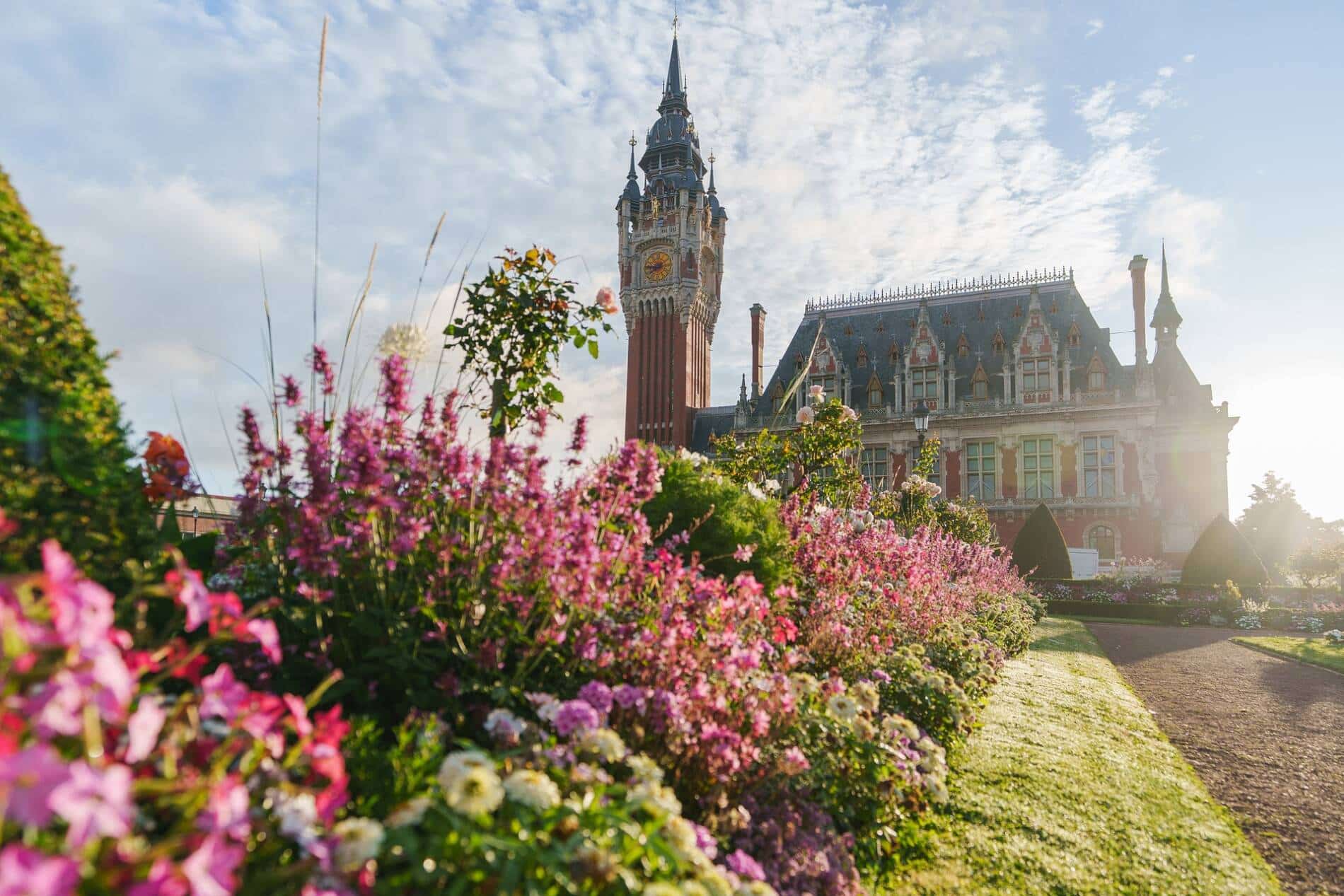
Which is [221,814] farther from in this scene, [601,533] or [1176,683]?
[1176,683]

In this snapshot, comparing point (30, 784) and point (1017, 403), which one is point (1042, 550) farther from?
point (30, 784)

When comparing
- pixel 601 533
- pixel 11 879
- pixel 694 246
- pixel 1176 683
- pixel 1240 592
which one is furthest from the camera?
pixel 694 246

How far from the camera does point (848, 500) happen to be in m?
11.4

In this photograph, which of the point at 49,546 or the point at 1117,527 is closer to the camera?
the point at 49,546

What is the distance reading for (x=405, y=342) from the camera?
376 centimetres

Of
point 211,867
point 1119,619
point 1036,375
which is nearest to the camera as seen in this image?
point 211,867

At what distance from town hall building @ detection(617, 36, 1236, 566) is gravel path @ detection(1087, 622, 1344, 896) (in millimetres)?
17586

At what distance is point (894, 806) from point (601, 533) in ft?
6.45

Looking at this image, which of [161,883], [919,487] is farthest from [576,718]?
[919,487]

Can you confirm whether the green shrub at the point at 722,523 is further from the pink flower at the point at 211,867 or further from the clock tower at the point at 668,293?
the clock tower at the point at 668,293

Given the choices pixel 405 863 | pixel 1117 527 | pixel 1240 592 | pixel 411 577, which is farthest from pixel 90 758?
pixel 1117 527

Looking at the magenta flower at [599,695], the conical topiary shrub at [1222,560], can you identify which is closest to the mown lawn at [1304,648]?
the conical topiary shrub at [1222,560]

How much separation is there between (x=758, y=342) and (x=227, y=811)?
43038 millimetres

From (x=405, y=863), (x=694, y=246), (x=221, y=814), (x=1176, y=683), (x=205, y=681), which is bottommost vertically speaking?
(x=1176, y=683)
